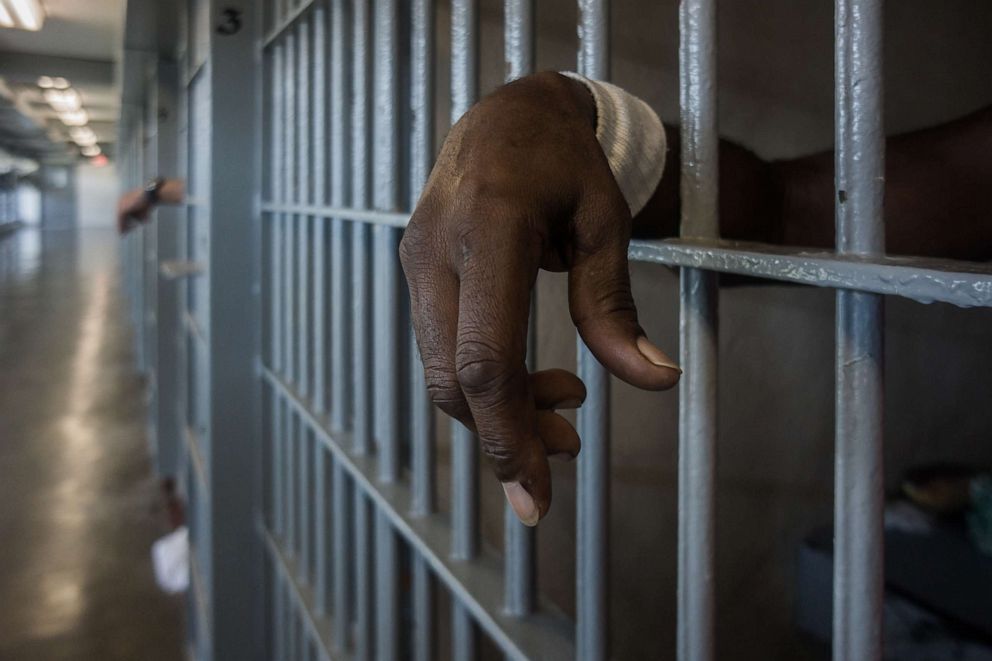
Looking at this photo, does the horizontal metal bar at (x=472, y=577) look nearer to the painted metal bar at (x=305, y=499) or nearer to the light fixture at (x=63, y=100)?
the painted metal bar at (x=305, y=499)

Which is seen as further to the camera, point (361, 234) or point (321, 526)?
point (321, 526)

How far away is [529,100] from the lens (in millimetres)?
507

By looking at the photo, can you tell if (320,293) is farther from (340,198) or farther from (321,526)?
(321,526)

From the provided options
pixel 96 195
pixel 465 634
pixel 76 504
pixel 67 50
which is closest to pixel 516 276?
pixel 465 634

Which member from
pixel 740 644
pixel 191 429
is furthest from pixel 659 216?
pixel 191 429

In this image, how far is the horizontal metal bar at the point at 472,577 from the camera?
735 millimetres

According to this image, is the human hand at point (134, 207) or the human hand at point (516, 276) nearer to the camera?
the human hand at point (516, 276)

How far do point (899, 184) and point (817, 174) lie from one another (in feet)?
0.29

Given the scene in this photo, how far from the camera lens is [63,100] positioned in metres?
9.09

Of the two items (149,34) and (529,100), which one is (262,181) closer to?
(529,100)

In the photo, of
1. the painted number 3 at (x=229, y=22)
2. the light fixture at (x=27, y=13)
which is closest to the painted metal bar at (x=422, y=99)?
the painted number 3 at (x=229, y=22)

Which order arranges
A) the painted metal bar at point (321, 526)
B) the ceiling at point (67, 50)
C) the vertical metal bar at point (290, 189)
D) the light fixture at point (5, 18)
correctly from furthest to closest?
the ceiling at point (67, 50) < the light fixture at point (5, 18) < the vertical metal bar at point (290, 189) < the painted metal bar at point (321, 526)

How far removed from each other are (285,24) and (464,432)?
0.97m

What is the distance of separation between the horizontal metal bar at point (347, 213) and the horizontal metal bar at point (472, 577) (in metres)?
0.36
